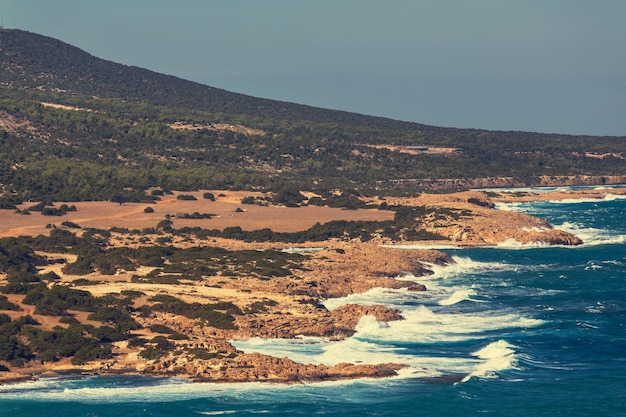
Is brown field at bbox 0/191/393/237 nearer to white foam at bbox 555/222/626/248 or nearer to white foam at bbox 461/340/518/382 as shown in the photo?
white foam at bbox 555/222/626/248

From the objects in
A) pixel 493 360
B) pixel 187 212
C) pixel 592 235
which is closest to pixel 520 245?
pixel 592 235

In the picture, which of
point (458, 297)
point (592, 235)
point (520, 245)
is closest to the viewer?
point (458, 297)

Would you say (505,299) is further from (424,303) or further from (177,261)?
(177,261)

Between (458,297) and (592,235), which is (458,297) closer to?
(458,297)

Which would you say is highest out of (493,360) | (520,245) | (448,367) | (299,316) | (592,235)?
(592,235)

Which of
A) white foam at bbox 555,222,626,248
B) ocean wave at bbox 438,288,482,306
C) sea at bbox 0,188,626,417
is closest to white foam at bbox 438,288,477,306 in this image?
ocean wave at bbox 438,288,482,306

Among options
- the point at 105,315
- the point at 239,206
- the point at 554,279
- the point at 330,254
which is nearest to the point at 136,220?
the point at 239,206

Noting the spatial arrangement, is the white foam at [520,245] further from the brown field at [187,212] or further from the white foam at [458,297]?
the white foam at [458,297]
